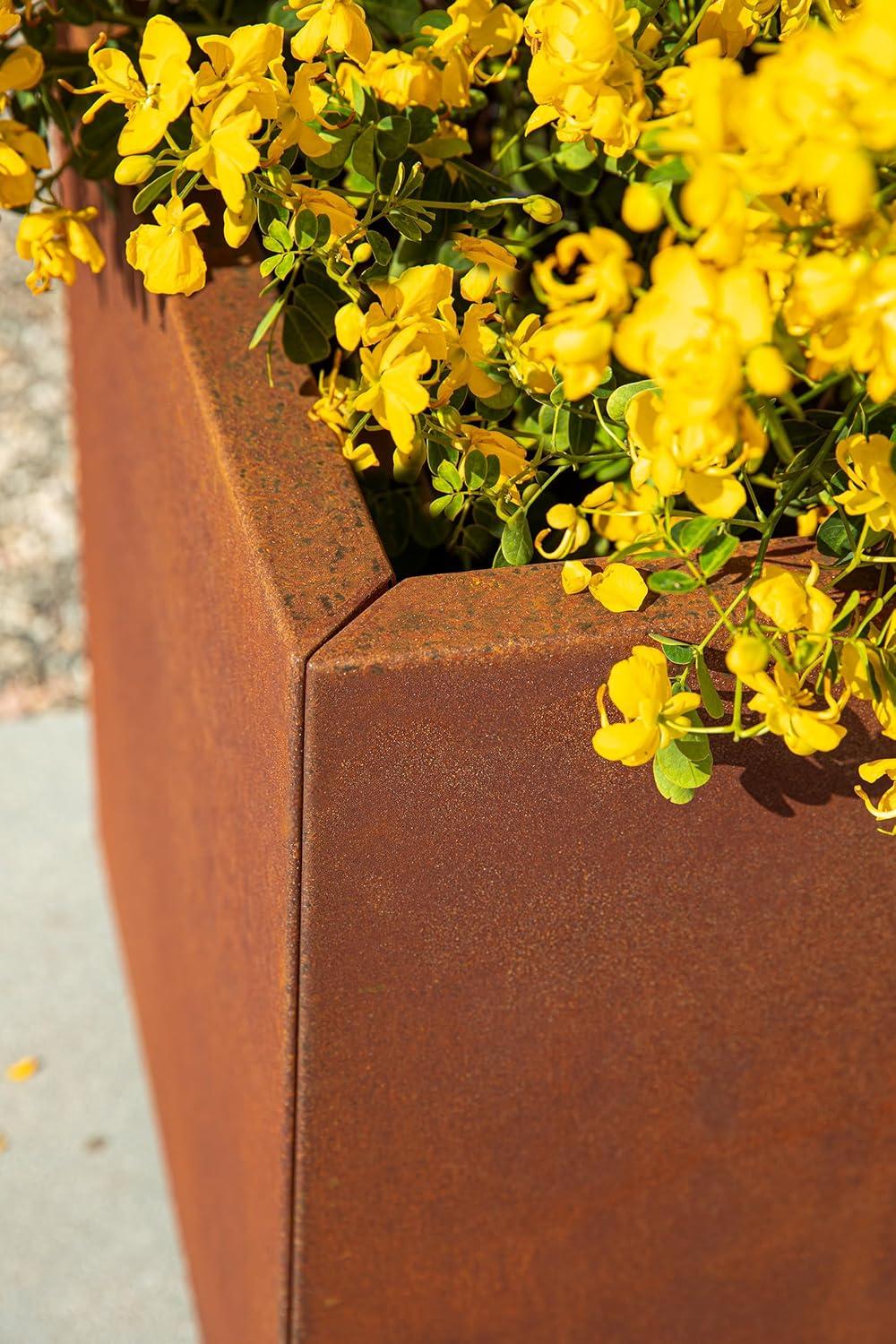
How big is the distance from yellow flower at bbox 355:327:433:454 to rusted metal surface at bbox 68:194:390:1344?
83mm

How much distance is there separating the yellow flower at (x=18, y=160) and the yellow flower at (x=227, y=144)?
0.14 metres

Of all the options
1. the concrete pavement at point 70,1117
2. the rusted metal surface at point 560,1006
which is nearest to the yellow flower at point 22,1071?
the concrete pavement at point 70,1117

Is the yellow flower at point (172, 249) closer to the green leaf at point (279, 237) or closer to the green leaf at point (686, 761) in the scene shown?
the green leaf at point (279, 237)

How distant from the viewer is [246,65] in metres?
0.53

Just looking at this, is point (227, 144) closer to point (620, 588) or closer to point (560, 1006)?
point (620, 588)

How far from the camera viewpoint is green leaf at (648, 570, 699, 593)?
558 mm

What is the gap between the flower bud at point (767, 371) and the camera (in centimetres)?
40

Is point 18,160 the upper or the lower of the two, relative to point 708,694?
upper

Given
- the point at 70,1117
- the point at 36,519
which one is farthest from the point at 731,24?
the point at 36,519

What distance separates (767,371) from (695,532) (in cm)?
17

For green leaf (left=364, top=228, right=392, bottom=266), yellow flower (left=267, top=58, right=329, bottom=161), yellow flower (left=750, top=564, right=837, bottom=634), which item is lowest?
yellow flower (left=750, top=564, right=837, bottom=634)

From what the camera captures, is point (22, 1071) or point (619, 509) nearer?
point (619, 509)

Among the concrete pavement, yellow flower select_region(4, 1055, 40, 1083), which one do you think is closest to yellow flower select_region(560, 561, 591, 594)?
the concrete pavement

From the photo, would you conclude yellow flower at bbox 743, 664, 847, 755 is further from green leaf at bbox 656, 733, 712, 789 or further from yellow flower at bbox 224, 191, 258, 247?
yellow flower at bbox 224, 191, 258, 247
